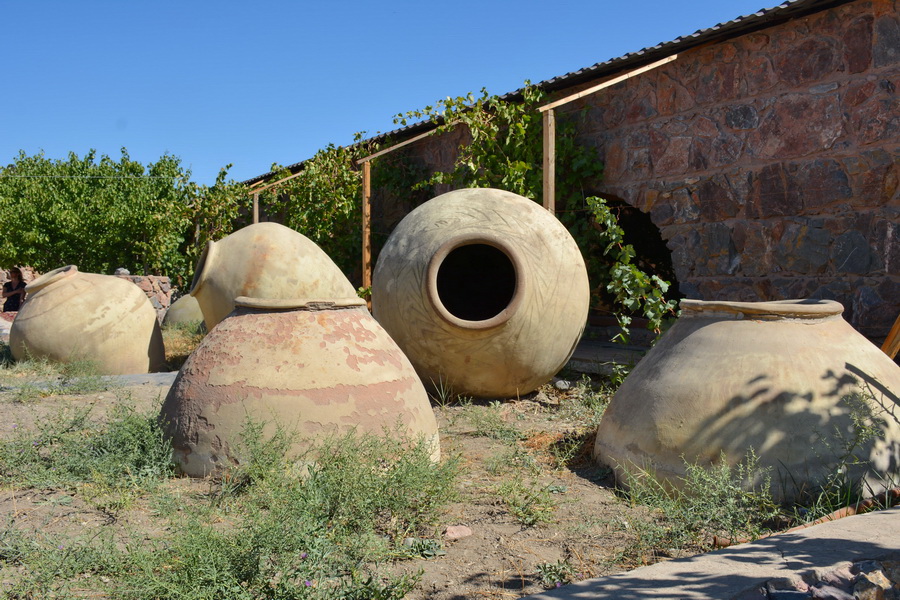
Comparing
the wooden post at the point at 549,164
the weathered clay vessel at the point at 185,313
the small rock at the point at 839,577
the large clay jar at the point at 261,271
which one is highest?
the wooden post at the point at 549,164

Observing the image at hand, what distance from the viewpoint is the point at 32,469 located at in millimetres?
3877

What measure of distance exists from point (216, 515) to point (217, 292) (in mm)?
5000

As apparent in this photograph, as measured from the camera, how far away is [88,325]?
25.3ft

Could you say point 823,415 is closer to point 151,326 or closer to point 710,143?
point 710,143

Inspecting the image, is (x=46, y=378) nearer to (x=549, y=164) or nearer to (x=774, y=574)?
(x=549, y=164)

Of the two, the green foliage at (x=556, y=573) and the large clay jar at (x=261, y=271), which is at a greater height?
the large clay jar at (x=261, y=271)

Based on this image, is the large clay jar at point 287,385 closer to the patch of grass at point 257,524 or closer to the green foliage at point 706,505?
the patch of grass at point 257,524

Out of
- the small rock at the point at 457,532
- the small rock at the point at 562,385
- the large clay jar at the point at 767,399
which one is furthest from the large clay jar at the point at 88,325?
the large clay jar at the point at 767,399

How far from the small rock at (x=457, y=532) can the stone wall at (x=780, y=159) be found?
422cm

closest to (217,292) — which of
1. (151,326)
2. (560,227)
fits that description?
(151,326)

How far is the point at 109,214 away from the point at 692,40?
55.4ft

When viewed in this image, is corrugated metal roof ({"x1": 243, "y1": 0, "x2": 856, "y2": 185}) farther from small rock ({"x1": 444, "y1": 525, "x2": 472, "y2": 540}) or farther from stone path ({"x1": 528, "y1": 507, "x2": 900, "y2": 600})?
small rock ({"x1": 444, "y1": 525, "x2": 472, "y2": 540})

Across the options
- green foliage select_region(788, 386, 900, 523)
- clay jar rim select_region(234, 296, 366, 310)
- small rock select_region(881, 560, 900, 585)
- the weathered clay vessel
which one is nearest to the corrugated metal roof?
green foliage select_region(788, 386, 900, 523)

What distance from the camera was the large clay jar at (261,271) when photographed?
7746 mm
